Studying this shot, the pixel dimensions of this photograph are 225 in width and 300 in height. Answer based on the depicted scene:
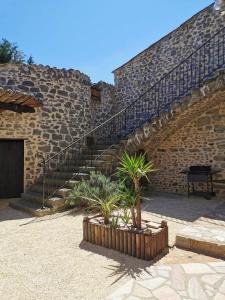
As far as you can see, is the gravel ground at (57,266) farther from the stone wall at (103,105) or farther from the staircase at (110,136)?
the stone wall at (103,105)

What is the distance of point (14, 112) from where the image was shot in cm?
793

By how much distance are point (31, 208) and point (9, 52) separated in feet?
45.5

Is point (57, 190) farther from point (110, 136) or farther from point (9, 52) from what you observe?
point (9, 52)

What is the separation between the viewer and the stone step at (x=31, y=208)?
6.05 m

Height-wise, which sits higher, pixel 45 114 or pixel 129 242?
pixel 45 114

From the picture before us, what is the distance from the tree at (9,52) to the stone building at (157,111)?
8783 millimetres

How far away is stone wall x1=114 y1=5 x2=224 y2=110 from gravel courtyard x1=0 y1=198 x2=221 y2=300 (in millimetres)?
6806

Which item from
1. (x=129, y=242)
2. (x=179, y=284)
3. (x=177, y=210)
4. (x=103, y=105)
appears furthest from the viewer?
(x=103, y=105)

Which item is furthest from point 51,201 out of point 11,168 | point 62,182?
point 11,168

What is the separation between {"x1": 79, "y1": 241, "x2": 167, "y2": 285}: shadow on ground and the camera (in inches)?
126

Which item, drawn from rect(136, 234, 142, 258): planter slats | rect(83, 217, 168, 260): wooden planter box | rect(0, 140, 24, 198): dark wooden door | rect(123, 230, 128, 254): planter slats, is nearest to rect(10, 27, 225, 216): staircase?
rect(0, 140, 24, 198): dark wooden door

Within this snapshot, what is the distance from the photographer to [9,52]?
657 inches

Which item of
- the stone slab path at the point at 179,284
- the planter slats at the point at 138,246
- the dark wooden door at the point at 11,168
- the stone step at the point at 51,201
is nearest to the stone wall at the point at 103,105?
the dark wooden door at the point at 11,168

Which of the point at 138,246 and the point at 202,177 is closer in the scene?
the point at 138,246
